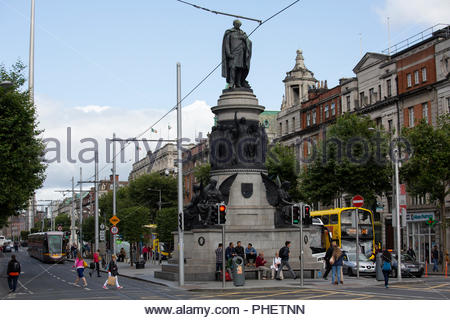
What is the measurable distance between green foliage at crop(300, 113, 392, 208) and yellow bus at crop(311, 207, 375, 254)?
6046mm

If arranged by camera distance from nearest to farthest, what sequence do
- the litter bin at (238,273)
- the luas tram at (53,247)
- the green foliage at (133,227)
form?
the litter bin at (238,273), the green foliage at (133,227), the luas tram at (53,247)

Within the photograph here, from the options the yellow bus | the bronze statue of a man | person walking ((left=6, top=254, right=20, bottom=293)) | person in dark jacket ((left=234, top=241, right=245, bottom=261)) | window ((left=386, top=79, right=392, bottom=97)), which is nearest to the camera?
person walking ((left=6, top=254, right=20, bottom=293))

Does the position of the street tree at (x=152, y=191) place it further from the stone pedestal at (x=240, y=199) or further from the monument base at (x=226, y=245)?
the monument base at (x=226, y=245)

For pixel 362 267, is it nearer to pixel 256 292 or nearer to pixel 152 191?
pixel 256 292

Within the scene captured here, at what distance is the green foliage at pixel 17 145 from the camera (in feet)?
111

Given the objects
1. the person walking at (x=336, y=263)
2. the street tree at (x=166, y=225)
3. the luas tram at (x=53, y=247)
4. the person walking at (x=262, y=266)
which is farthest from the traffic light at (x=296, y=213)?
the luas tram at (x=53, y=247)

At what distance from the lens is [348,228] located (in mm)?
46500

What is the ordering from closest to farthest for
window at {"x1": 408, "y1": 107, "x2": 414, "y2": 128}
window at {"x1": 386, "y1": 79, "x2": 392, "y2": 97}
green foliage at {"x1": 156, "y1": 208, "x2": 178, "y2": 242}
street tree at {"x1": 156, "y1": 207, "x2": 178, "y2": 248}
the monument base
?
1. the monument base
2. window at {"x1": 408, "y1": 107, "x2": 414, "y2": 128}
3. window at {"x1": 386, "y1": 79, "x2": 392, "y2": 97}
4. street tree at {"x1": 156, "y1": 207, "x2": 178, "y2": 248}
5. green foliage at {"x1": 156, "y1": 208, "x2": 178, "y2": 242}

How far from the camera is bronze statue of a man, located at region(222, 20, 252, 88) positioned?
3603 cm

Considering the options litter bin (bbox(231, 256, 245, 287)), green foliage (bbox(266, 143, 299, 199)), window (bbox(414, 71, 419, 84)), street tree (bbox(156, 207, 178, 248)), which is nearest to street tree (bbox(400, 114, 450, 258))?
window (bbox(414, 71, 419, 84))

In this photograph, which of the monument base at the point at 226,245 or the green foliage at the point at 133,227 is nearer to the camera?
the monument base at the point at 226,245

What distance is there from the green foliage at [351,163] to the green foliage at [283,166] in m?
8.92

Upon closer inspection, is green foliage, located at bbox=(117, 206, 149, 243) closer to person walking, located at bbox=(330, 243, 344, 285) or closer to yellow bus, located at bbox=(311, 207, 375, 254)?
yellow bus, located at bbox=(311, 207, 375, 254)

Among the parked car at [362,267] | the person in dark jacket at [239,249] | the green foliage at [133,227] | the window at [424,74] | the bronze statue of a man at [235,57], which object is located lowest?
the parked car at [362,267]
